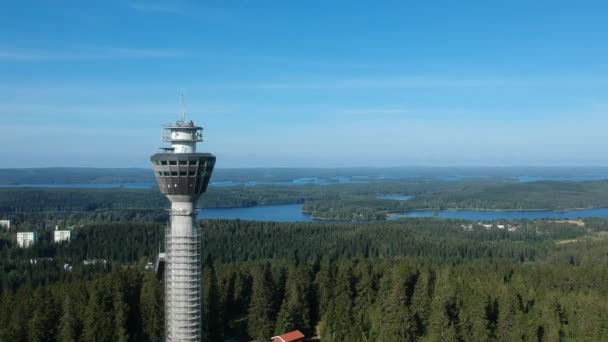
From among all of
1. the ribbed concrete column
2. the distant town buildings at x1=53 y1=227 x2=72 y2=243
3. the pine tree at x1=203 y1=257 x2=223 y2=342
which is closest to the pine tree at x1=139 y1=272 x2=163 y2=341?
the pine tree at x1=203 y1=257 x2=223 y2=342

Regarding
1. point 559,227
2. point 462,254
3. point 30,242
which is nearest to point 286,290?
point 462,254

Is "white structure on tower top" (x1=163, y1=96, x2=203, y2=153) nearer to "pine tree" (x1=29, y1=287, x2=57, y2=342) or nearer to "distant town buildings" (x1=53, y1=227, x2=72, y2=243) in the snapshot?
"pine tree" (x1=29, y1=287, x2=57, y2=342)

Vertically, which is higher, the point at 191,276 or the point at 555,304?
the point at 191,276

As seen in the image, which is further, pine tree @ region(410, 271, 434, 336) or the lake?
the lake

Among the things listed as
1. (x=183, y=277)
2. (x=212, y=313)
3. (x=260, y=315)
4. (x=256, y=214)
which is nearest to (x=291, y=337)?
(x=260, y=315)

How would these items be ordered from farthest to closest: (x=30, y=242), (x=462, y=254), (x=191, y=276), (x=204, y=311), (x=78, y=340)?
(x=30, y=242), (x=462, y=254), (x=204, y=311), (x=78, y=340), (x=191, y=276)

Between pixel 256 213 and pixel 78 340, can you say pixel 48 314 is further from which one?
pixel 256 213
